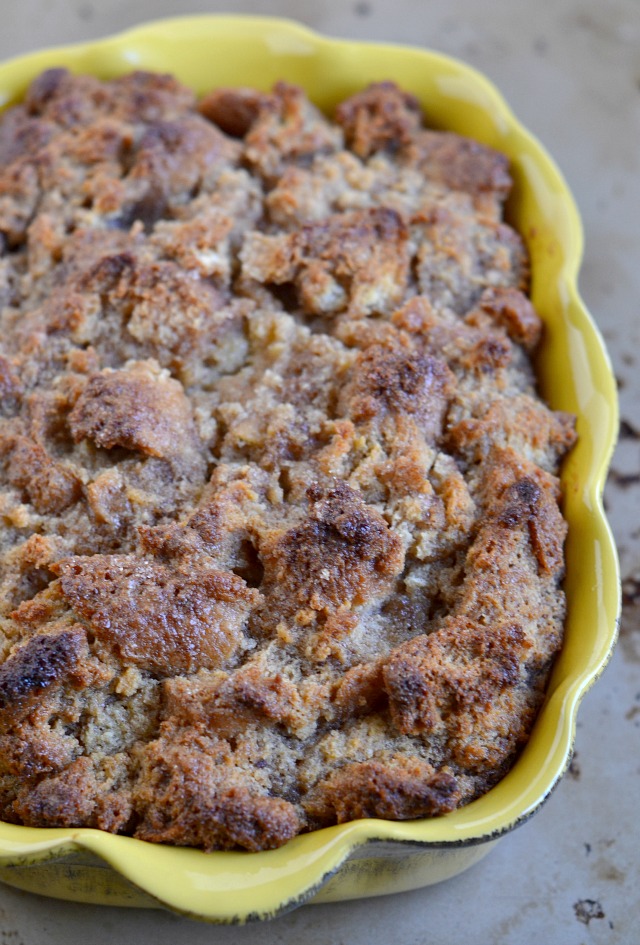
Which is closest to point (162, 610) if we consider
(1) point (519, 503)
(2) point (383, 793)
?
(2) point (383, 793)

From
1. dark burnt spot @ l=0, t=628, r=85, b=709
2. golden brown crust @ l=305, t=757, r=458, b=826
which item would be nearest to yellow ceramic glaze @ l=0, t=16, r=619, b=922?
golden brown crust @ l=305, t=757, r=458, b=826

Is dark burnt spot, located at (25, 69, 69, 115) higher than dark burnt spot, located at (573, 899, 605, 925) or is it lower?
higher

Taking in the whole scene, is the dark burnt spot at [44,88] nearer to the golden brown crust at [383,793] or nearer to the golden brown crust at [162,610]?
the golden brown crust at [162,610]

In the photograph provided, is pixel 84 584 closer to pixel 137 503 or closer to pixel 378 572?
pixel 137 503

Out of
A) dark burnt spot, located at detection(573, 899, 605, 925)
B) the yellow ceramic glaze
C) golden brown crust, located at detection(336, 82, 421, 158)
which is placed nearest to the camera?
the yellow ceramic glaze

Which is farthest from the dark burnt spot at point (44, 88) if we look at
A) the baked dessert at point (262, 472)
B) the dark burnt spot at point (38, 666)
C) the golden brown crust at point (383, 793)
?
the golden brown crust at point (383, 793)

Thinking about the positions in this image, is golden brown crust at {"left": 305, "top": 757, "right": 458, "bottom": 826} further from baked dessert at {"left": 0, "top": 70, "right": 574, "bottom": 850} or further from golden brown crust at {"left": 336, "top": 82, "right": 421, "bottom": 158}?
golden brown crust at {"left": 336, "top": 82, "right": 421, "bottom": 158}

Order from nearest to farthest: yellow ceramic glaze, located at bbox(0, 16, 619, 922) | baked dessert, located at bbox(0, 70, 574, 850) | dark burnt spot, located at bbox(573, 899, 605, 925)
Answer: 1. yellow ceramic glaze, located at bbox(0, 16, 619, 922)
2. baked dessert, located at bbox(0, 70, 574, 850)
3. dark burnt spot, located at bbox(573, 899, 605, 925)

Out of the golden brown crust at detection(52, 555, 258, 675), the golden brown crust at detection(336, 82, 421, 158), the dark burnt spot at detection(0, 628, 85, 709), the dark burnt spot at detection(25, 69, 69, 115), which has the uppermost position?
the golden brown crust at detection(336, 82, 421, 158)
